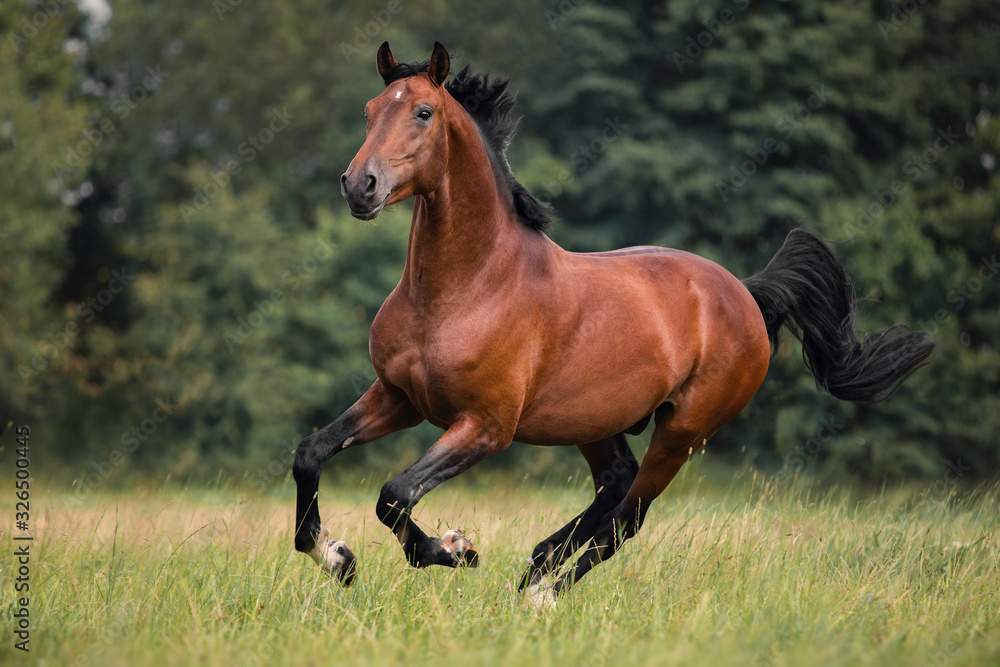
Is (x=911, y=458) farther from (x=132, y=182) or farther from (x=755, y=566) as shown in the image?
(x=132, y=182)

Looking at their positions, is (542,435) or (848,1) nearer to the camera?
(542,435)

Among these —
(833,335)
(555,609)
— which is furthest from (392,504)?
(833,335)

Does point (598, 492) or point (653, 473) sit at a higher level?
point (653, 473)

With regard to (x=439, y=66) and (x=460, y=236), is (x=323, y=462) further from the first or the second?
(x=439, y=66)

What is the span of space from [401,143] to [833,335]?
3404 millimetres

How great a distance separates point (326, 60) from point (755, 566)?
21168 millimetres

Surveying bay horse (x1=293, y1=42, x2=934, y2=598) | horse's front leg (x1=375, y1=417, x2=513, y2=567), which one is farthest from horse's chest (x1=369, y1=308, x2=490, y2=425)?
horse's front leg (x1=375, y1=417, x2=513, y2=567)

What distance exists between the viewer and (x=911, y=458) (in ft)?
56.1

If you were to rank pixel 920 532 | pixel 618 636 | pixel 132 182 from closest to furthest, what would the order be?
pixel 618 636
pixel 920 532
pixel 132 182

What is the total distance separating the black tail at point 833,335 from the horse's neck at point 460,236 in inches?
88.3

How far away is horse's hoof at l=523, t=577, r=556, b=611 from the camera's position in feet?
14.2

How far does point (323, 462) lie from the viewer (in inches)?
175

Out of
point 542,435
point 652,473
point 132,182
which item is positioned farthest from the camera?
point 132,182

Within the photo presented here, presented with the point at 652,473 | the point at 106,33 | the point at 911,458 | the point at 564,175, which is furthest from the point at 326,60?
the point at 652,473
